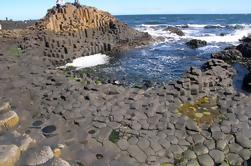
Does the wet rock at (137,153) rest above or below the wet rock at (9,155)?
below

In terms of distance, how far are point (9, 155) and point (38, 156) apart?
643 millimetres

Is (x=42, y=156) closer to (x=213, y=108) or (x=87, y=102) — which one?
(x=87, y=102)

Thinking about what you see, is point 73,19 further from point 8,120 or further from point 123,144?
point 123,144

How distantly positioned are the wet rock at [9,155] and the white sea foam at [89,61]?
53.8 ft

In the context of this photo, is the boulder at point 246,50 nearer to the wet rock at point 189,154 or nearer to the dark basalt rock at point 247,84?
the dark basalt rock at point 247,84

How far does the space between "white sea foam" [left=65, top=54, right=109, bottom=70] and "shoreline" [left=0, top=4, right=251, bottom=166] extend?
967 centimetres

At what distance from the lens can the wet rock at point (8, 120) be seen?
8.91 metres

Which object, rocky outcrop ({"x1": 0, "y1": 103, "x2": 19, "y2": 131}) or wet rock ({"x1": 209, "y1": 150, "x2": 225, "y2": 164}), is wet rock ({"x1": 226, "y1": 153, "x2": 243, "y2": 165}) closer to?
wet rock ({"x1": 209, "y1": 150, "x2": 225, "y2": 164})

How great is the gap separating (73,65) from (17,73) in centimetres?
897

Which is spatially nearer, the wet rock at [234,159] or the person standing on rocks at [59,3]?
the wet rock at [234,159]

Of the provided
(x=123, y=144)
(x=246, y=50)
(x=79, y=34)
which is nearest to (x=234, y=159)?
(x=123, y=144)

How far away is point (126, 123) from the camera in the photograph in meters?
10.5

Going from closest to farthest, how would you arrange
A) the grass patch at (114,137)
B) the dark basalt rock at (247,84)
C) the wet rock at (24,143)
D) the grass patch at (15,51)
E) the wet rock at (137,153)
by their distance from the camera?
the wet rock at (24,143)
the wet rock at (137,153)
the grass patch at (114,137)
the dark basalt rock at (247,84)
the grass patch at (15,51)

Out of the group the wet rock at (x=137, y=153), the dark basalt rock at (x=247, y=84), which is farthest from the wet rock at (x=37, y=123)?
the dark basalt rock at (x=247, y=84)
